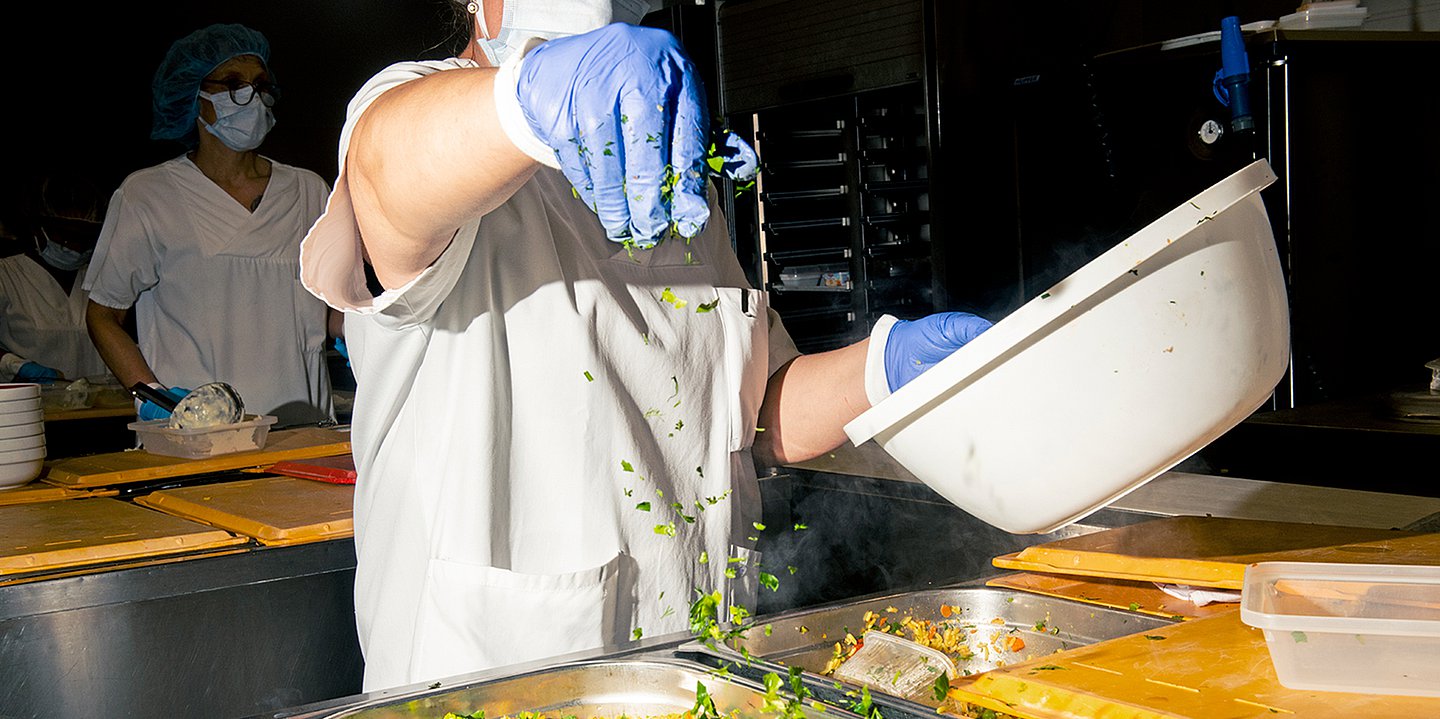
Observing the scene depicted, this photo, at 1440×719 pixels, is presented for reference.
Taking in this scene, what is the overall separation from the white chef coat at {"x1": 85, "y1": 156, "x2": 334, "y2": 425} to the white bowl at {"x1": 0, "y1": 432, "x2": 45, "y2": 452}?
146 cm

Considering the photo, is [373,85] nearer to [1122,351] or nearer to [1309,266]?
[1122,351]

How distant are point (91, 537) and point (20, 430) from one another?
68 cm

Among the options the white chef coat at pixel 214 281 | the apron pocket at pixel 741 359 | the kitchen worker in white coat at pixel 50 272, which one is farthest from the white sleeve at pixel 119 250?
the apron pocket at pixel 741 359

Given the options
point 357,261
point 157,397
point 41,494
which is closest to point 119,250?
point 157,397

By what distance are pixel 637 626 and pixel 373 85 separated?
0.71 meters

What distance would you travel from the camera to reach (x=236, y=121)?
3.78 m

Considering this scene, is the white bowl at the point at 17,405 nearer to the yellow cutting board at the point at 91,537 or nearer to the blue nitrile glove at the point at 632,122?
the yellow cutting board at the point at 91,537

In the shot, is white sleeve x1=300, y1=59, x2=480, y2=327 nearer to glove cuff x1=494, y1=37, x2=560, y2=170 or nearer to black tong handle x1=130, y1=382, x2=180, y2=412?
glove cuff x1=494, y1=37, x2=560, y2=170

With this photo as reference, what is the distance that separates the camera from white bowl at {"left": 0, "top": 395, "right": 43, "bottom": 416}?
2.25 meters

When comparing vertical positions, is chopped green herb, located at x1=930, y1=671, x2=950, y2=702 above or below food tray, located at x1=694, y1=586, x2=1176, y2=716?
above

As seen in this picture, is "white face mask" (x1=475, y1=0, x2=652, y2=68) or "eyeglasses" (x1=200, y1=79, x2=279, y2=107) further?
"eyeglasses" (x1=200, y1=79, x2=279, y2=107)

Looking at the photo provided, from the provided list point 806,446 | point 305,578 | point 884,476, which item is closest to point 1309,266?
point 884,476

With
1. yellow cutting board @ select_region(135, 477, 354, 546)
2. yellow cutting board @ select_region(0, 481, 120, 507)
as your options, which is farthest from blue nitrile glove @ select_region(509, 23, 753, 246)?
yellow cutting board @ select_region(0, 481, 120, 507)

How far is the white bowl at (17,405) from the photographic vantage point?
7.38 feet
